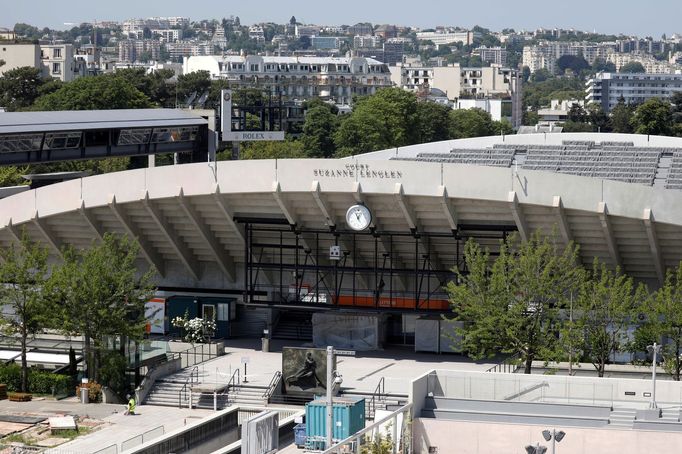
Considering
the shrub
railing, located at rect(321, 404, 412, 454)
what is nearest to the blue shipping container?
railing, located at rect(321, 404, 412, 454)

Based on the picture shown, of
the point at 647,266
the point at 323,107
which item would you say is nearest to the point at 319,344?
the point at 647,266

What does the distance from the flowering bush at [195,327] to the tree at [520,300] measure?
41.4 ft

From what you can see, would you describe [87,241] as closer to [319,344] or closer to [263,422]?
[319,344]

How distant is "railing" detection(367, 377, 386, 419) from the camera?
52.4 m

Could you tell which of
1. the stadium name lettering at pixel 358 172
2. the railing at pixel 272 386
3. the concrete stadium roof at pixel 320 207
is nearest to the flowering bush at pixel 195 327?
the concrete stadium roof at pixel 320 207

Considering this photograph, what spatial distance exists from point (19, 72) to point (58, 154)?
102902 millimetres

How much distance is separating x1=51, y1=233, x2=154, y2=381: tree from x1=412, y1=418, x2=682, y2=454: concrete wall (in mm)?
19086

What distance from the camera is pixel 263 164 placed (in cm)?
6000

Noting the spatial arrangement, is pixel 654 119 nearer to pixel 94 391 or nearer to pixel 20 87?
pixel 20 87

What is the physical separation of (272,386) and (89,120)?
36116 mm

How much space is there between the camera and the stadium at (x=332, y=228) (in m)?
57.4

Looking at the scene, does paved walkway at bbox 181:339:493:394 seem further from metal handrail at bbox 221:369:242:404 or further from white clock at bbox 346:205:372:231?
white clock at bbox 346:205:372:231

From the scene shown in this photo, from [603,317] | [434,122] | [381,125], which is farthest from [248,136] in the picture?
[434,122]

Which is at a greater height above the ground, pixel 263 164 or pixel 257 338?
pixel 263 164
